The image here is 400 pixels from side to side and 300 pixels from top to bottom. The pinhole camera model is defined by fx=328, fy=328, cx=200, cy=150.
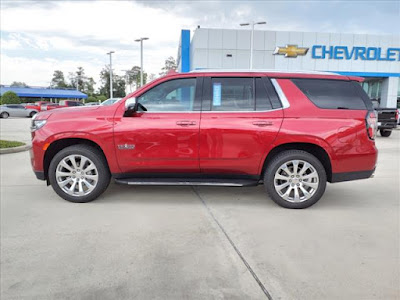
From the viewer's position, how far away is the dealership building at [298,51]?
96.1ft

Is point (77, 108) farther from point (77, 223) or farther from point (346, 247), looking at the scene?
point (346, 247)

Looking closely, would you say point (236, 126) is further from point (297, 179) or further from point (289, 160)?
point (297, 179)

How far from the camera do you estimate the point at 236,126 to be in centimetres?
436

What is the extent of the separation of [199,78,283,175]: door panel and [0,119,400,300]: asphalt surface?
63cm

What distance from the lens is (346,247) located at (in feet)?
10.9

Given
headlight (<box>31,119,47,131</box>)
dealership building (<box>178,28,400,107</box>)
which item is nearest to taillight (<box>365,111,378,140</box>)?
headlight (<box>31,119,47,131</box>)

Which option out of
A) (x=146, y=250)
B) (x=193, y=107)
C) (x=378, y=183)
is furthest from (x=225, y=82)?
(x=378, y=183)

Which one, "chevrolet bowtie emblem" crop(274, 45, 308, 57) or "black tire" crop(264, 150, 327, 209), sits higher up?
"chevrolet bowtie emblem" crop(274, 45, 308, 57)

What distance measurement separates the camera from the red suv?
4.35 meters

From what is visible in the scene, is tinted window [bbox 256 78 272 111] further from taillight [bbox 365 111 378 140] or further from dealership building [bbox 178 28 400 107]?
dealership building [bbox 178 28 400 107]

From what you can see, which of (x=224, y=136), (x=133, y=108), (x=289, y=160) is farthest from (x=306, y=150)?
(x=133, y=108)

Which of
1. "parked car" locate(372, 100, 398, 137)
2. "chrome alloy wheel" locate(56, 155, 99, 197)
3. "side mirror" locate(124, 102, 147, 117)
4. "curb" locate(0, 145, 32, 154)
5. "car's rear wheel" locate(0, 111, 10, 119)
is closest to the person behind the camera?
"side mirror" locate(124, 102, 147, 117)

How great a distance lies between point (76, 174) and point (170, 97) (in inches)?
67.0

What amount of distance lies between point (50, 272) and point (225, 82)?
3099 mm
